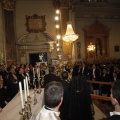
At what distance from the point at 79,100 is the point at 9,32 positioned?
13356 millimetres

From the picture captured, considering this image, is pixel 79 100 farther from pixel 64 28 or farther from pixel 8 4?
pixel 8 4

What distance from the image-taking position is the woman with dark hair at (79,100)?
230 inches

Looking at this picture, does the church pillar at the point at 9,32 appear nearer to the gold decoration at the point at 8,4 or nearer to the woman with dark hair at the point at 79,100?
the gold decoration at the point at 8,4

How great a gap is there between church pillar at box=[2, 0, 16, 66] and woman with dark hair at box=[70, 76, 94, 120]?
12.6 m

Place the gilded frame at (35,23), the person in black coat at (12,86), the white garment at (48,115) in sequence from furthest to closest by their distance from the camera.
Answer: the gilded frame at (35,23) < the person in black coat at (12,86) < the white garment at (48,115)

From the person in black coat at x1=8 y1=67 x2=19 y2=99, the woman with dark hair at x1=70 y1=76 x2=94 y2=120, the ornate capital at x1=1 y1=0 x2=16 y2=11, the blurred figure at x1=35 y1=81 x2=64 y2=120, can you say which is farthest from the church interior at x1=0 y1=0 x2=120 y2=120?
the blurred figure at x1=35 y1=81 x2=64 y2=120

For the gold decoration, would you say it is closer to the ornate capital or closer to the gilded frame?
the ornate capital

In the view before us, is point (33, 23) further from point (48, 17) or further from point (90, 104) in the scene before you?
point (90, 104)

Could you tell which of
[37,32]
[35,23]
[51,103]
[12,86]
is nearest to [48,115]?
[51,103]

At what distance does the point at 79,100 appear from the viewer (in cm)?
586

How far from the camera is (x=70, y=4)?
63.4 feet

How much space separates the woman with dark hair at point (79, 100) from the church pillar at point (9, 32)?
1258 centimetres

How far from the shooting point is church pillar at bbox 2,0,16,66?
17.8m

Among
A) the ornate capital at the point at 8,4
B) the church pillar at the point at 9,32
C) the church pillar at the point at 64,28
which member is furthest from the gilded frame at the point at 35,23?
the church pillar at the point at 64,28
